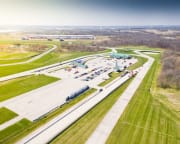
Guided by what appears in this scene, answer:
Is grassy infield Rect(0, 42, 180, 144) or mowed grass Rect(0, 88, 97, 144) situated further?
grassy infield Rect(0, 42, 180, 144)

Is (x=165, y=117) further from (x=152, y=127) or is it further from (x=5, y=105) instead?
(x=5, y=105)

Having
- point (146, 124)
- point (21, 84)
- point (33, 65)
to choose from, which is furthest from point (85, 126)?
point (33, 65)

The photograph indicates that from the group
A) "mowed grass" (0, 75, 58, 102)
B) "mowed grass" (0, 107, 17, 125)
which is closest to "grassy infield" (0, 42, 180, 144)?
"mowed grass" (0, 107, 17, 125)

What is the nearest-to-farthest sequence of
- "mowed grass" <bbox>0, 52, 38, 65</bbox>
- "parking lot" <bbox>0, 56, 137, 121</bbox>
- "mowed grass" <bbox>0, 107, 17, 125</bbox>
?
"mowed grass" <bbox>0, 107, 17, 125</bbox> → "parking lot" <bbox>0, 56, 137, 121</bbox> → "mowed grass" <bbox>0, 52, 38, 65</bbox>

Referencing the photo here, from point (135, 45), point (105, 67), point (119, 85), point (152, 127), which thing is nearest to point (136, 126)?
point (152, 127)

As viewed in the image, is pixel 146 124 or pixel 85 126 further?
pixel 146 124

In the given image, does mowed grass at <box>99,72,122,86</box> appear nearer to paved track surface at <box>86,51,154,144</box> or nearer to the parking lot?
the parking lot

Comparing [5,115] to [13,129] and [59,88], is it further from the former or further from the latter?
[59,88]
